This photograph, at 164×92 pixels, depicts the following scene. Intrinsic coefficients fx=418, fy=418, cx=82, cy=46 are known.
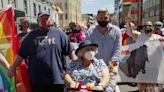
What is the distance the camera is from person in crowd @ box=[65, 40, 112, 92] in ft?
16.9

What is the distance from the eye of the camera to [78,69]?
206 inches

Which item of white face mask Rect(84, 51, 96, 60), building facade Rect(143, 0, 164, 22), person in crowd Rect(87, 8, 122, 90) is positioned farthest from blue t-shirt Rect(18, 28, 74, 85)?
building facade Rect(143, 0, 164, 22)

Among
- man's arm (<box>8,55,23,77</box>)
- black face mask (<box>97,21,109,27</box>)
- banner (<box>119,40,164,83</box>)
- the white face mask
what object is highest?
black face mask (<box>97,21,109,27</box>)

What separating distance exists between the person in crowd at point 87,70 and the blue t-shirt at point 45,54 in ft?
0.93

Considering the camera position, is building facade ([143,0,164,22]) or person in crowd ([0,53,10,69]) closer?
person in crowd ([0,53,10,69])

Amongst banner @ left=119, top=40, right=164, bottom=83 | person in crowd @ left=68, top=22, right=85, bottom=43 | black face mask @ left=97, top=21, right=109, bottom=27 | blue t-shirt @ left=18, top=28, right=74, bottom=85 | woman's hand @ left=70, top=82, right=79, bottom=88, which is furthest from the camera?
person in crowd @ left=68, top=22, right=85, bottom=43

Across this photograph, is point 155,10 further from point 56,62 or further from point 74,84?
point 74,84

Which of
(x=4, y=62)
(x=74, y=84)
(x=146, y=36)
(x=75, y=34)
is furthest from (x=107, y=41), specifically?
(x=75, y=34)

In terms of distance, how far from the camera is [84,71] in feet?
17.0

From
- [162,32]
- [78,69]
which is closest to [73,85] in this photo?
[78,69]

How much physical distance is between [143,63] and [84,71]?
2671mm

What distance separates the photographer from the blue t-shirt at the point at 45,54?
5.46 metres

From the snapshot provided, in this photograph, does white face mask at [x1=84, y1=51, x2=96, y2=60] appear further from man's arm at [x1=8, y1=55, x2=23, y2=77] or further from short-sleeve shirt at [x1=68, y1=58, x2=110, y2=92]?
man's arm at [x1=8, y1=55, x2=23, y2=77]

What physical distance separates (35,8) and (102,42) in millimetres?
50457
